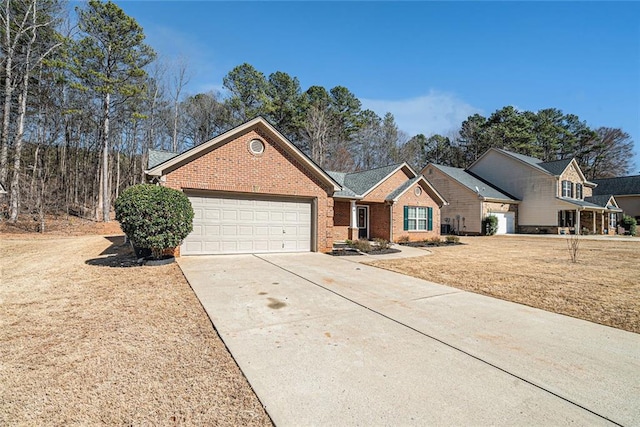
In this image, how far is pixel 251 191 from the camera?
11.1m

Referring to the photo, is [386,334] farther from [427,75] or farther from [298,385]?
[427,75]

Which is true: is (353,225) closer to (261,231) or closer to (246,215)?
(261,231)

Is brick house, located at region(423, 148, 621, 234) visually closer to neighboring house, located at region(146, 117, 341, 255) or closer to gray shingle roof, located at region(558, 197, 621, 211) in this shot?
gray shingle roof, located at region(558, 197, 621, 211)

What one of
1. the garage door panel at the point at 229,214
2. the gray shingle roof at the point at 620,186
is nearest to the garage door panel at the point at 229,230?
the garage door panel at the point at 229,214

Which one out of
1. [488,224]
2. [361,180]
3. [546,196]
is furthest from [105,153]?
[546,196]

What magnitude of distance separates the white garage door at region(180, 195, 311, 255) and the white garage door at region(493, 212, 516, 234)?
71.2ft

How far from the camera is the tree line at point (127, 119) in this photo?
19.8 m

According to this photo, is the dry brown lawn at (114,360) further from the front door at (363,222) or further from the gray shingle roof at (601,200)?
the gray shingle roof at (601,200)

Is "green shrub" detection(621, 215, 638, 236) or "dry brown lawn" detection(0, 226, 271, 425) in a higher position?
"green shrub" detection(621, 215, 638, 236)

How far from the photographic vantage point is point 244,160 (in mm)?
11031

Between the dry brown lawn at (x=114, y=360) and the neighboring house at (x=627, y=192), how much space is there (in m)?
44.3

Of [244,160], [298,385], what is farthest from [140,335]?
[244,160]

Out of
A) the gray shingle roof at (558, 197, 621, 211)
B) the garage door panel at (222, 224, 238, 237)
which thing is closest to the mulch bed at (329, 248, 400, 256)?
the garage door panel at (222, 224, 238, 237)

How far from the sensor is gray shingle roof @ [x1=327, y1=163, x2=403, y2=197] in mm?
16953
